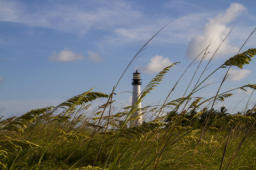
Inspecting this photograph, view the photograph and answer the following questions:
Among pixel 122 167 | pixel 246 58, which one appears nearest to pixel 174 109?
pixel 246 58

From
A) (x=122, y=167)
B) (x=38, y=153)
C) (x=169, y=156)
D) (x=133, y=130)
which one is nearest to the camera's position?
(x=133, y=130)

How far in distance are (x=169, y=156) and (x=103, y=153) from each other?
917 mm

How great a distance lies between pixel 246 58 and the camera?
2008 mm

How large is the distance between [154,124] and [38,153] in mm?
2220

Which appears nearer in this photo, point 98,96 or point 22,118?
point 22,118

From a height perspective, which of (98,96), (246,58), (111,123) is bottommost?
(111,123)

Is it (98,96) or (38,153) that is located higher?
(98,96)

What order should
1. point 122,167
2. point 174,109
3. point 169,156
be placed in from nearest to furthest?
point 174,109
point 122,167
point 169,156

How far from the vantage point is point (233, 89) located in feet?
7.80

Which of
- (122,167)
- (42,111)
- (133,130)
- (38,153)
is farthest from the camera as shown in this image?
(38,153)

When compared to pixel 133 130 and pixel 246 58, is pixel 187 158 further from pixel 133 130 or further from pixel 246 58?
pixel 246 58

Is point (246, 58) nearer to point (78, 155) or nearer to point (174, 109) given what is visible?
point (174, 109)

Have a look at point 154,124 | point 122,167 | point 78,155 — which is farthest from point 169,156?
point 154,124

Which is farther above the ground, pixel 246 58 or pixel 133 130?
pixel 246 58
